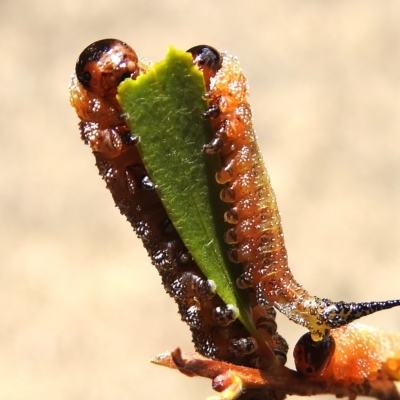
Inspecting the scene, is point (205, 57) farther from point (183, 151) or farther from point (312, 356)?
point (312, 356)

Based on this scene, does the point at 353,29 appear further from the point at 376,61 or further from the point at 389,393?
the point at 389,393

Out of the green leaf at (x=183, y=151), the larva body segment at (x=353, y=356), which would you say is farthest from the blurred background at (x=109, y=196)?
the green leaf at (x=183, y=151)

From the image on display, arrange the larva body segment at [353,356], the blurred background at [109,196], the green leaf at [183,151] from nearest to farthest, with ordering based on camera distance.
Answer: the green leaf at [183,151] → the larva body segment at [353,356] → the blurred background at [109,196]

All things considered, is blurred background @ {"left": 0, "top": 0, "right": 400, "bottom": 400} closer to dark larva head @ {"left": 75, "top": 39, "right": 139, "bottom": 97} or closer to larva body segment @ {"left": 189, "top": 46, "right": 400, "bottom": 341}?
larva body segment @ {"left": 189, "top": 46, "right": 400, "bottom": 341}

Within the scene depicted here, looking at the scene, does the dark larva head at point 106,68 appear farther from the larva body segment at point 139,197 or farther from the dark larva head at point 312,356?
the dark larva head at point 312,356

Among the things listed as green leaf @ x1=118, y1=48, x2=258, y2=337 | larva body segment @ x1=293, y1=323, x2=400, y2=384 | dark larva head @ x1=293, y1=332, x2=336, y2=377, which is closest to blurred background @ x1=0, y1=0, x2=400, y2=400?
larva body segment @ x1=293, y1=323, x2=400, y2=384

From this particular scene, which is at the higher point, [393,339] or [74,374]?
[74,374]

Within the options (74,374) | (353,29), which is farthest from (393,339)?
(353,29)

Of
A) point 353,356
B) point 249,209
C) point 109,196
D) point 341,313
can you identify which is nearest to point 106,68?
point 249,209
